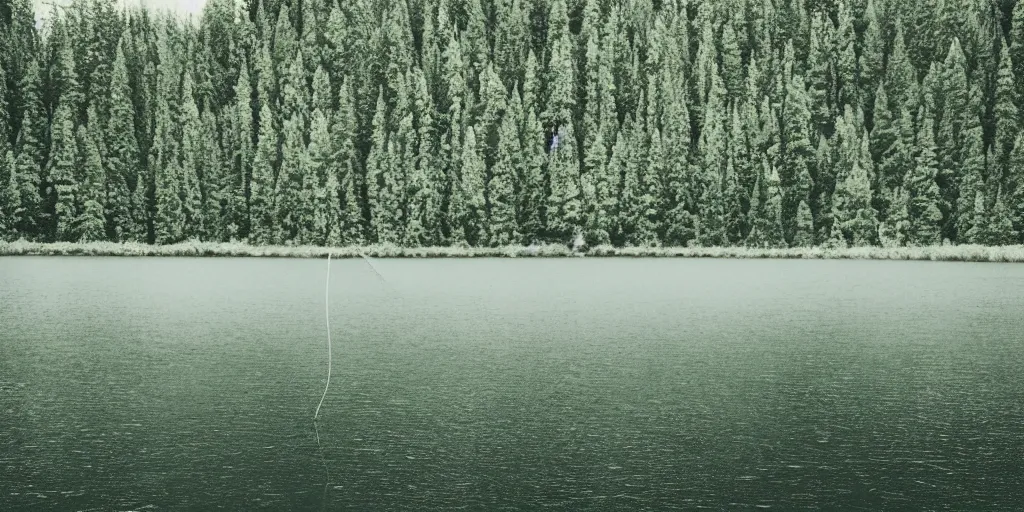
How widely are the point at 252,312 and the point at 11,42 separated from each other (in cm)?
13228

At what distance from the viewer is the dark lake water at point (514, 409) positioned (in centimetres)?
1550


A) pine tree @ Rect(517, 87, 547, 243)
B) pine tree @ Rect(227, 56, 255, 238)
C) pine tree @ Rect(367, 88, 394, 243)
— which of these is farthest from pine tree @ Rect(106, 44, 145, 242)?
pine tree @ Rect(517, 87, 547, 243)

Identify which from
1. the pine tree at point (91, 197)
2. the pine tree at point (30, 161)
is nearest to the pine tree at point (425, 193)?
the pine tree at point (91, 197)

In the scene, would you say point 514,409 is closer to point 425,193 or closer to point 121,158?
point 425,193

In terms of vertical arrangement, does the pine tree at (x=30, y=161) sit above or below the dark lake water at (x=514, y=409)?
above

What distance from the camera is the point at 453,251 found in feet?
436

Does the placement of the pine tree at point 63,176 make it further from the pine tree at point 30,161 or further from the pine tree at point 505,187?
the pine tree at point 505,187

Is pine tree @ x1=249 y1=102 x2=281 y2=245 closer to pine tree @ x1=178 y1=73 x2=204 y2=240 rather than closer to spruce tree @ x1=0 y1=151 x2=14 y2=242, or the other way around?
pine tree @ x1=178 y1=73 x2=204 y2=240

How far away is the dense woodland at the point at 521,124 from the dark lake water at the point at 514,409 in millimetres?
92900

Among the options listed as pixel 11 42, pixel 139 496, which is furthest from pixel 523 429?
pixel 11 42

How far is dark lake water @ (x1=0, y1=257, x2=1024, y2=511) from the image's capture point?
15.5m

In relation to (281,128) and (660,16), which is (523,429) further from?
(660,16)

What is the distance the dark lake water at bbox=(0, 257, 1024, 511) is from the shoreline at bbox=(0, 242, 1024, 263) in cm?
8552

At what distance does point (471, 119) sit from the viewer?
6107 inches
